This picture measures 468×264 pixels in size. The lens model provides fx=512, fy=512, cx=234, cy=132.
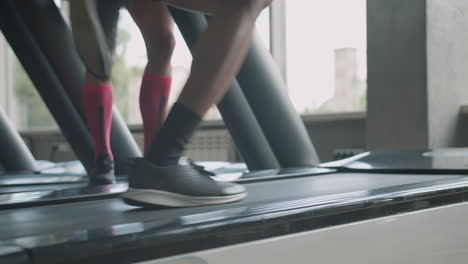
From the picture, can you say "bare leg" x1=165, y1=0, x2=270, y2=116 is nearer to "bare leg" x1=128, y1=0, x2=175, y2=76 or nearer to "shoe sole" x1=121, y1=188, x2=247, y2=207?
"shoe sole" x1=121, y1=188, x2=247, y2=207

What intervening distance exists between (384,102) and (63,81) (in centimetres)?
181

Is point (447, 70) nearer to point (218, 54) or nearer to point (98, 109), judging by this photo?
point (98, 109)

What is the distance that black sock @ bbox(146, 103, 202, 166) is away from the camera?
110cm

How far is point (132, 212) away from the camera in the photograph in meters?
1.09

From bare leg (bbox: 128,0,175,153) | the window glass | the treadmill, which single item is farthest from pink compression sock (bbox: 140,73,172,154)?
the window glass

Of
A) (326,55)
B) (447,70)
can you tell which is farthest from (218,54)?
(326,55)

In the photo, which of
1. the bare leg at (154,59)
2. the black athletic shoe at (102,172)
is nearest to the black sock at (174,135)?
the bare leg at (154,59)

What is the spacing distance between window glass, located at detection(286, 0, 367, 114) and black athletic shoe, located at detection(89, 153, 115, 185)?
2063 millimetres

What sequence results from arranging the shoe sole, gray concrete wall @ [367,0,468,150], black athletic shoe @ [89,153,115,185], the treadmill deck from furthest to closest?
gray concrete wall @ [367,0,468,150], black athletic shoe @ [89,153,115,185], the shoe sole, the treadmill deck

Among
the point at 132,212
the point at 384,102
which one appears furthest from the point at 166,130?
the point at 384,102

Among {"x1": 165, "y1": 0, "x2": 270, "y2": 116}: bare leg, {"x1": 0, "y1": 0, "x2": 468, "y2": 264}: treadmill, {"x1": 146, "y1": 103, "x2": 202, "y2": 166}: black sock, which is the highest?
{"x1": 165, "y1": 0, "x2": 270, "y2": 116}: bare leg

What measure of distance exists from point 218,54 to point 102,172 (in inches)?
36.4

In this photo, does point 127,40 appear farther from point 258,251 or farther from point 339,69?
point 258,251

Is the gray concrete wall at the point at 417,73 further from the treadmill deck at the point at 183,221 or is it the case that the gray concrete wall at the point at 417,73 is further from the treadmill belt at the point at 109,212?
the treadmill deck at the point at 183,221
